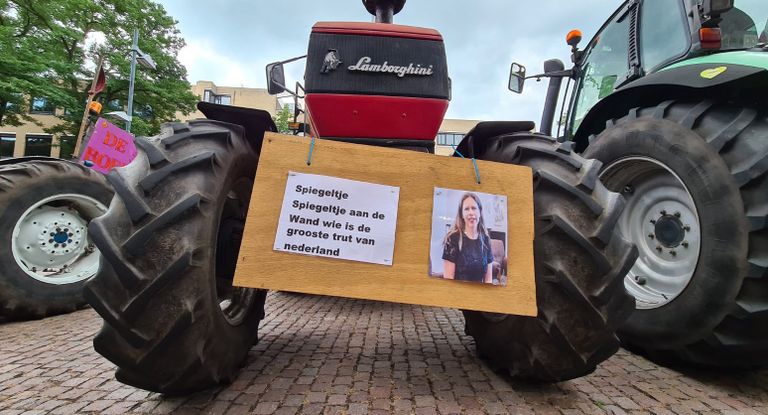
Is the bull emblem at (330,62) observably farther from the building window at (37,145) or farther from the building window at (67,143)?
the building window at (37,145)

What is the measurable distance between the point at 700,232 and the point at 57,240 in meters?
5.25

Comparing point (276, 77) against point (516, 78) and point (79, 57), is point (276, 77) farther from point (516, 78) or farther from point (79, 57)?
point (79, 57)

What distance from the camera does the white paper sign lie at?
1.65 meters

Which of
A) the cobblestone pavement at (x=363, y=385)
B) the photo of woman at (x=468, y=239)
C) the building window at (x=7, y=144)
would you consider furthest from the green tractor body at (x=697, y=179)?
the building window at (x=7, y=144)

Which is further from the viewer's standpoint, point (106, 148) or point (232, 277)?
point (106, 148)

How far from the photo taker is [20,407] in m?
2.04

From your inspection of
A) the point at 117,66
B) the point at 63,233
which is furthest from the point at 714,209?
the point at 117,66

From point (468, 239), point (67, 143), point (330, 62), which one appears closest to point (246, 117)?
point (330, 62)

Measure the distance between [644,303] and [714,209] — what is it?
0.77m

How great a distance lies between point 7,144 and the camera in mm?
29531

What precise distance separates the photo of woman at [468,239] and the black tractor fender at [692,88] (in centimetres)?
167

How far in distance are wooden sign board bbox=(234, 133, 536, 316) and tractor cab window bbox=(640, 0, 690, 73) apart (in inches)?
95.0

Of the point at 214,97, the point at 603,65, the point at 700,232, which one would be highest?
the point at 214,97

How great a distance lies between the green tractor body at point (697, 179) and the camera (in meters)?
2.20
